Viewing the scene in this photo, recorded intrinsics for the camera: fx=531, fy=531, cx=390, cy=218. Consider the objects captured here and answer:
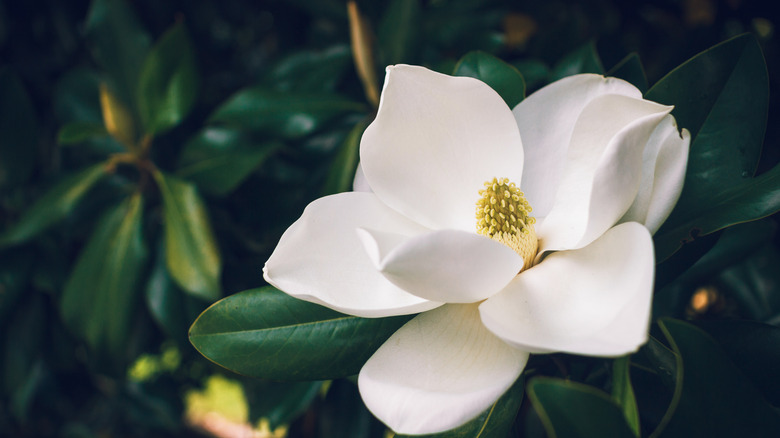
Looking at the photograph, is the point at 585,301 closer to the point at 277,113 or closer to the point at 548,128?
the point at 548,128

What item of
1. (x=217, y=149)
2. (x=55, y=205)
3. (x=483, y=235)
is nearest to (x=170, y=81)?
(x=217, y=149)

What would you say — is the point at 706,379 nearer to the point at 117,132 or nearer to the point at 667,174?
the point at 667,174

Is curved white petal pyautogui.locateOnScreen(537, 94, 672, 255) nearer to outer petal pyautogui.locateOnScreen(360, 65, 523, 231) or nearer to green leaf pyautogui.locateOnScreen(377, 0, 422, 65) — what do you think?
outer petal pyautogui.locateOnScreen(360, 65, 523, 231)

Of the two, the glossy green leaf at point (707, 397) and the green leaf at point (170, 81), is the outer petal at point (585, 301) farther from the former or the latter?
the green leaf at point (170, 81)

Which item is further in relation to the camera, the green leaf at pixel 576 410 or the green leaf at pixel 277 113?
the green leaf at pixel 277 113

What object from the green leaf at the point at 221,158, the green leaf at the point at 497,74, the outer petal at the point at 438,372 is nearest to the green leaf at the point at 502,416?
the outer petal at the point at 438,372

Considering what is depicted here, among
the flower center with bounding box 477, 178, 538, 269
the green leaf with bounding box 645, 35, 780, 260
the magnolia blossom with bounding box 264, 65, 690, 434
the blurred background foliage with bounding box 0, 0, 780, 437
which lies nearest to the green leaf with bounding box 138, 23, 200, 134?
the blurred background foliage with bounding box 0, 0, 780, 437


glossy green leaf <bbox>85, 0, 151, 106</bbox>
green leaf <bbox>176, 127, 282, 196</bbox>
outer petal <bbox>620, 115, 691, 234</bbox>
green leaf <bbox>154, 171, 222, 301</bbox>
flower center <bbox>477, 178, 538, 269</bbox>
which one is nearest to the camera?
outer petal <bbox>620, 115, 691, 234</bbox>

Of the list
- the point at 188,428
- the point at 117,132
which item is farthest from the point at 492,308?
the point at 188,428
